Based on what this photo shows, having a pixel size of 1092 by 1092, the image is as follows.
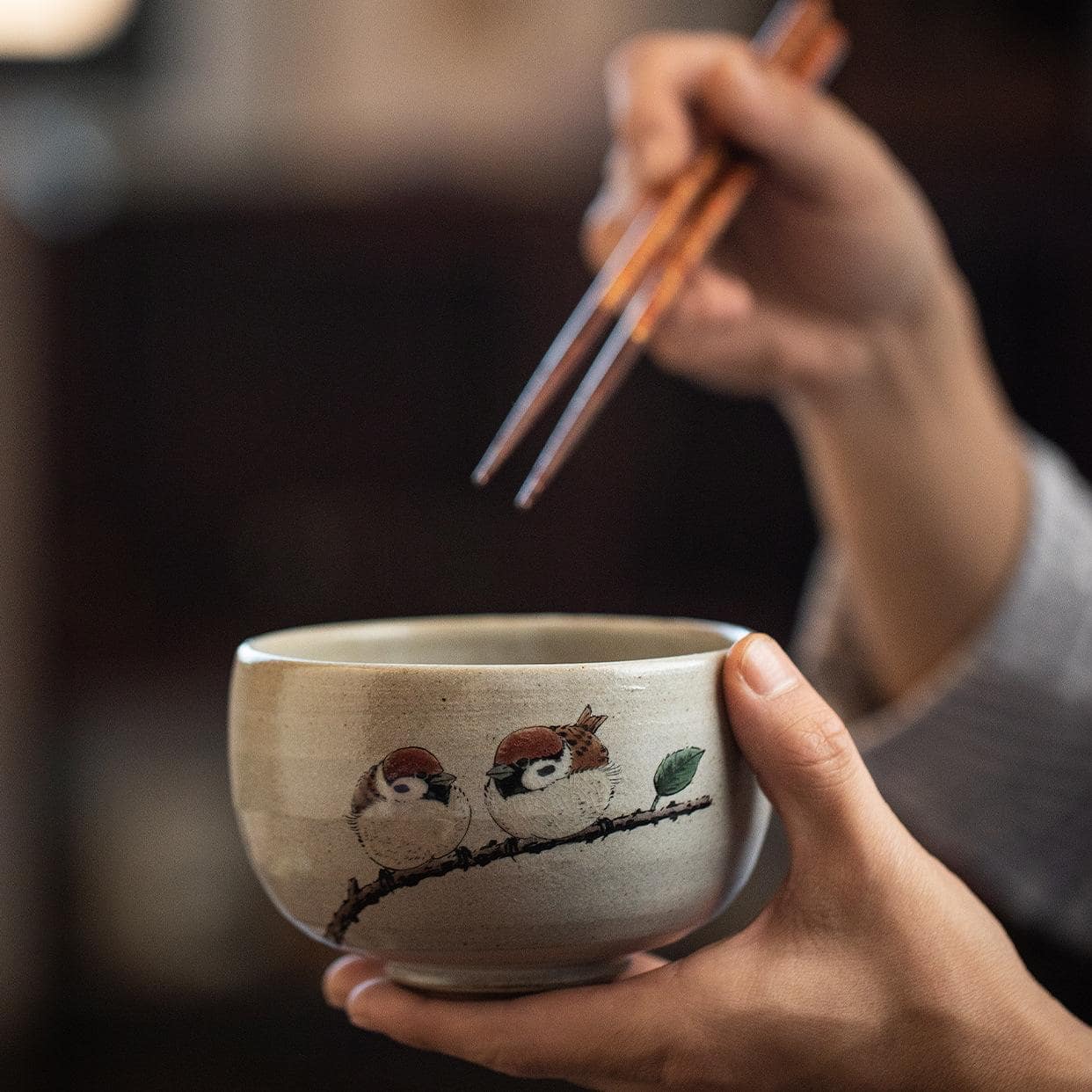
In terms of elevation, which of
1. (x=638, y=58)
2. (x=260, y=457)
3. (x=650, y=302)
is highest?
(x=638, y=58)

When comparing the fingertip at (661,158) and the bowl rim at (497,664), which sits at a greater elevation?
the fingertip at (661,158)

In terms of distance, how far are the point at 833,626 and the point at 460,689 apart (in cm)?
83

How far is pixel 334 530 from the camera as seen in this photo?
7.39 feet

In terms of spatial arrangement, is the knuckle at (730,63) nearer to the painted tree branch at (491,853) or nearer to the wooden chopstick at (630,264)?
the wooden chopstick at (630,264)

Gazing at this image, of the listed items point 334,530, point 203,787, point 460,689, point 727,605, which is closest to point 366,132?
point 334,530

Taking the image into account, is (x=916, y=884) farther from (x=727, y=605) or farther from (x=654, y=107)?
(x=727, y=605)

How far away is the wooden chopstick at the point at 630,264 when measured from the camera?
0.68 m

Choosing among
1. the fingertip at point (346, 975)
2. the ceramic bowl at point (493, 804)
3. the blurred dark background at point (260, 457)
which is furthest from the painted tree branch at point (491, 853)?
the blurred dark background at point (260, 457)

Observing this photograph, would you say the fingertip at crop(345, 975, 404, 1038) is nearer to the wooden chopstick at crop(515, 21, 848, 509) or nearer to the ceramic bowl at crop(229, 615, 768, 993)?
the ceramic bowl at crop(229, 615, 768, 993)

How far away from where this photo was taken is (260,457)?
2262mm

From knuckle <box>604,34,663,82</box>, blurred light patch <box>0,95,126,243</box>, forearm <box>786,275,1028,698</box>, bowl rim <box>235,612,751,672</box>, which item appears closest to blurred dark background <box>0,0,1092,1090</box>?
blurred light patch <box>0,95,126,243</box>

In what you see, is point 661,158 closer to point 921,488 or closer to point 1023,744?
point 921,488

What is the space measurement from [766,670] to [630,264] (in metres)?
0.32

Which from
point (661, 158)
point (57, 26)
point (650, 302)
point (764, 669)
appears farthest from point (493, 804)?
point (57, 26)
